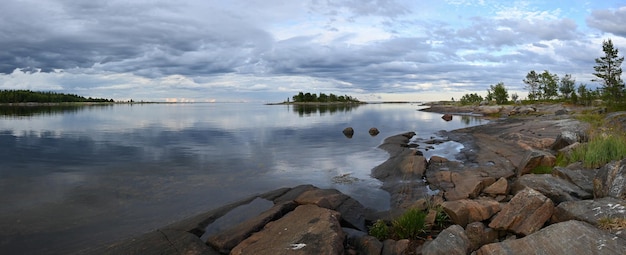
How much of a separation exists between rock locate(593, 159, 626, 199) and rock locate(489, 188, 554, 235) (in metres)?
2.15

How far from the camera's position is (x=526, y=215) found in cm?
1123

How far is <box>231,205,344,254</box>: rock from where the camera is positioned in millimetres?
10391

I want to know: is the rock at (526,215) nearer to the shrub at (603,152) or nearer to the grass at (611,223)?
the grass at (611,223)

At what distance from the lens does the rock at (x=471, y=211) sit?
12.4 metres

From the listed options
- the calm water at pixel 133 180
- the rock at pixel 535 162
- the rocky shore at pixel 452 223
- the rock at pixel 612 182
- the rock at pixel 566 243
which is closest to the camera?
the rock at pixel 566 243

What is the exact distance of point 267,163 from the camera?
30.2 metres

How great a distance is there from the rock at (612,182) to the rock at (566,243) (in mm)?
3442

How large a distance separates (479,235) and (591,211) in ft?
10.3

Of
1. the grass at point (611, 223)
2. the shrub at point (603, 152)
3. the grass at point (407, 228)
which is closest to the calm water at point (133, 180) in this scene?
the grass at point (407, 228)

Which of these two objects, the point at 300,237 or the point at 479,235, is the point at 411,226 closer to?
the point at 479,235

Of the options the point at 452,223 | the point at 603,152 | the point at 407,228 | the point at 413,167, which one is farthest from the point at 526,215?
the point at 413,167

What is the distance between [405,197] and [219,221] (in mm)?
9543

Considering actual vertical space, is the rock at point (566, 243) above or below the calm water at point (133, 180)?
above

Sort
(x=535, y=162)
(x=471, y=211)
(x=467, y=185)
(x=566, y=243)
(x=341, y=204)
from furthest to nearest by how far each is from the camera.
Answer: (x=535, y=162), (x=467, y=185), (x=341, y=204), (x=471, y=211), (x=566, y=243)
